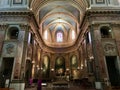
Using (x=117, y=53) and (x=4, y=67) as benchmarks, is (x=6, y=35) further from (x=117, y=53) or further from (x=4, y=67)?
(x=117, y=53)

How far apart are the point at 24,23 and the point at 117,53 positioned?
12244 millimetres

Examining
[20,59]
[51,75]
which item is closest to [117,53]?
[20,59]

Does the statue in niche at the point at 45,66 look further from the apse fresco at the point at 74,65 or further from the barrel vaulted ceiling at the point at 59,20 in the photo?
the apse fresco at the point at 74,65

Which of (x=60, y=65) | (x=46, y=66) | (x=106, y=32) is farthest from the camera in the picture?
(x=60, y=65)

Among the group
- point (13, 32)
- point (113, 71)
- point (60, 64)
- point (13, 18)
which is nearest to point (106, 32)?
point (113, 71)

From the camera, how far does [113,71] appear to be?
16.2 meters

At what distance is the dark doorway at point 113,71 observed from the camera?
49.2 feet

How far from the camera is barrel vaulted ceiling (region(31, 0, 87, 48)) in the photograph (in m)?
21.5

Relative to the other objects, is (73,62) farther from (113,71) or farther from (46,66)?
(113,71)

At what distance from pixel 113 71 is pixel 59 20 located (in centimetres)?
1835

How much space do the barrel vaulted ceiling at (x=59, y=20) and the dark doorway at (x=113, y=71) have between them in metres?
8.43

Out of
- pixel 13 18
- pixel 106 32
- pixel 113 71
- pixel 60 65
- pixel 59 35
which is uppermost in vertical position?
pixel 59 35

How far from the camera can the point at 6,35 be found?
1623 centimetres

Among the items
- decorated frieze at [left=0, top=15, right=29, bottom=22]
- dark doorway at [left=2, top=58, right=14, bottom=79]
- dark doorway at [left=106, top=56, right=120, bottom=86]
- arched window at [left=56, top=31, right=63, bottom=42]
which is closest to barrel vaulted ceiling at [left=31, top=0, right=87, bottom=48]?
arched window at [left=56, top=31, right=63, bottom=42]
